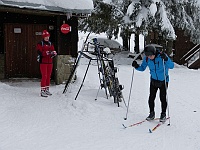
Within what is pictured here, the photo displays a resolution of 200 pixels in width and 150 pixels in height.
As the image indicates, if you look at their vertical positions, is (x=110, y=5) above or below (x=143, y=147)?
above

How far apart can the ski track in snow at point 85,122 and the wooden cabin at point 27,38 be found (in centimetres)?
177

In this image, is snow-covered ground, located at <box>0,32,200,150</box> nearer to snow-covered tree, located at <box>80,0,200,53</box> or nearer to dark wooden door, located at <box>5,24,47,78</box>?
dark wooden door, located at <box>5,24,47,78</box>

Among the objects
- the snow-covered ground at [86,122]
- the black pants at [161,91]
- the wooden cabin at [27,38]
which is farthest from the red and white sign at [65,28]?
the black pants at [161,91]

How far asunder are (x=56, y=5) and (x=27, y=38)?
107 inches

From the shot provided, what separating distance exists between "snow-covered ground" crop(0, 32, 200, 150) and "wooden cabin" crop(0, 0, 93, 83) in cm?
175

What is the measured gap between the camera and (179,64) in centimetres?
1916

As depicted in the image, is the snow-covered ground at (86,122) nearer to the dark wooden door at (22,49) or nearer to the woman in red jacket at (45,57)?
the woman in red jacket at (45,57)

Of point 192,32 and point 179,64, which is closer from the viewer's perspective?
point 192,32

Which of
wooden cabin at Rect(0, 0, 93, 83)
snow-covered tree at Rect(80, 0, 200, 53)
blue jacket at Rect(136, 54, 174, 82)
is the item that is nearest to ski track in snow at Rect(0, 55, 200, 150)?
blue jacket at Rect(136, 54, 174, 82)

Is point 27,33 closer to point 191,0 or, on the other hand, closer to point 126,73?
point 126,73

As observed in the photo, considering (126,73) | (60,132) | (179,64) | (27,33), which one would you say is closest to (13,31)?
(27,33)

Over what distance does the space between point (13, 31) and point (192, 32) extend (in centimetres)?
999

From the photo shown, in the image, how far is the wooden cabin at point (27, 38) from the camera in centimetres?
1023

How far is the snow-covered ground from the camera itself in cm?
488
